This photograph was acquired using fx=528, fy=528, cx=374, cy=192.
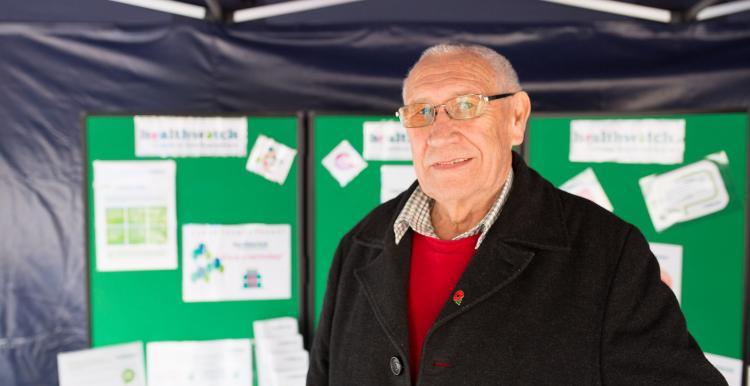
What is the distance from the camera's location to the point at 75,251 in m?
2.71

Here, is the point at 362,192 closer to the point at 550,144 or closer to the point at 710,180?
the point at 550,144

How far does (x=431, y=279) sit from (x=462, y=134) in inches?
12.2

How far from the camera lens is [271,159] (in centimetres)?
227

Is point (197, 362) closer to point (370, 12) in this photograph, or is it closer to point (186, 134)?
point (186, 134)

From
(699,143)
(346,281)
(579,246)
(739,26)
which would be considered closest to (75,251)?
(346,281)

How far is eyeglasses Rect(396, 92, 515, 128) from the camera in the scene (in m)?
1.09

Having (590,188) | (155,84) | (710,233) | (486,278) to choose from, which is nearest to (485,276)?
(486,278)

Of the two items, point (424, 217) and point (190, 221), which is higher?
point (424, 217)

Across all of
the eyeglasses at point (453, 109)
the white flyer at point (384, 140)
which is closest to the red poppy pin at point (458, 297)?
the eyeglasses at point (453, 109)

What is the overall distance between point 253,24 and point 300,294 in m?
1.36

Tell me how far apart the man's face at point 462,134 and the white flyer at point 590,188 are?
1280mm

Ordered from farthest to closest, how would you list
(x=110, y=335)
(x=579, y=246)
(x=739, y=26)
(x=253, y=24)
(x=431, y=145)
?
1. (x=253, y=24)
2. (x=739, y=26)
3. (x=110, y=335)
4. (x=431, y=145)
5. (x=579, y=246)

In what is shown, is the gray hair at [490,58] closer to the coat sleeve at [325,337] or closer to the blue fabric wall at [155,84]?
the coat sleeve at [325,337]

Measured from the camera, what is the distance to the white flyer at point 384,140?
2.29 m
